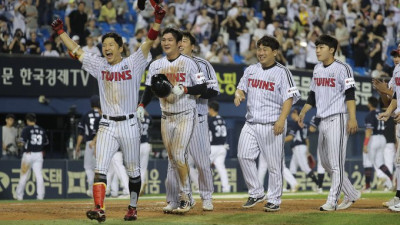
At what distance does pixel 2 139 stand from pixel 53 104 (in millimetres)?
1514

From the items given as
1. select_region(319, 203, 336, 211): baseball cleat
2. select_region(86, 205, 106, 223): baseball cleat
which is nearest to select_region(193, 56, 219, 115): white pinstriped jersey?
select_region(319, 203, 336, 211): baseball cleat

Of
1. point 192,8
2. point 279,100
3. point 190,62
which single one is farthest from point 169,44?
point 192,8

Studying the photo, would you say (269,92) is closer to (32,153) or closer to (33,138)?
(33,138)

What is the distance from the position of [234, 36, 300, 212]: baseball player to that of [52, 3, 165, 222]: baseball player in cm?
168

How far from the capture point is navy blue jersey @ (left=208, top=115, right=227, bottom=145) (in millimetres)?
18078

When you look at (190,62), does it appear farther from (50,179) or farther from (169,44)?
(50,179)

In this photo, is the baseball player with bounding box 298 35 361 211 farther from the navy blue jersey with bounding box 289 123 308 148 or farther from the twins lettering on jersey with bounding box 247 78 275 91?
the navy blue jersey with bounding box 289 123 308 148

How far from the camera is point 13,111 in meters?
18.7

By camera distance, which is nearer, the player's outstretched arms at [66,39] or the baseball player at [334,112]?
the player's outstretched arms at [66,39]

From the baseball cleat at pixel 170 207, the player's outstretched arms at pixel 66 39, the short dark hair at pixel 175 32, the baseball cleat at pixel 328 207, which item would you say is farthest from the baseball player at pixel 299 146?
the player's outstretched arms at pixel 66 39

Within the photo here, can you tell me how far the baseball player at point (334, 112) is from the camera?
32.7 ft

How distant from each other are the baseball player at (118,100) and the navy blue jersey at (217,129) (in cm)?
909

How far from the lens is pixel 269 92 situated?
401 inches

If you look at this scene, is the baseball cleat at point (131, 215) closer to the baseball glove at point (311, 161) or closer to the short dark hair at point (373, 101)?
the short dark hair at point (373, 101)
